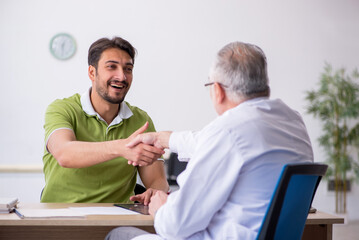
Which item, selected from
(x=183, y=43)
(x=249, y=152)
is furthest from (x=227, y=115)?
(x=183, y=43)

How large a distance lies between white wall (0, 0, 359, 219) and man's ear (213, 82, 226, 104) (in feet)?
15.7

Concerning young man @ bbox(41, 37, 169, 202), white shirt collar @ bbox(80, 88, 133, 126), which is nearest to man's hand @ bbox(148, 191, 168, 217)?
young man @ bbox(41, 37, 169, 202)

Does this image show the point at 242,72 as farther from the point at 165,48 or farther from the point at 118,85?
the point at 165,48

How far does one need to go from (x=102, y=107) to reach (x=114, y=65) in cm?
24

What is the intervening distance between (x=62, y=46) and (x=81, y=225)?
4.69 metres

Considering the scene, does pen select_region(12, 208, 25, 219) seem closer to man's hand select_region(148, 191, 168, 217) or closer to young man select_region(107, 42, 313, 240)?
man's hand select_region(148, 191, 168, 217)

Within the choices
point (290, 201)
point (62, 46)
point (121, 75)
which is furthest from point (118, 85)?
point (62, 46)

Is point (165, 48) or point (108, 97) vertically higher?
point (165, 48)

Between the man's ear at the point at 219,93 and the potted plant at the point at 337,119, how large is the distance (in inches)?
199

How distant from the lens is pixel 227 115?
1.42m

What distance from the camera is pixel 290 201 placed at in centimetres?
141

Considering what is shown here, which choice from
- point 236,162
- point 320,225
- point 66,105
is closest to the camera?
point 236,162

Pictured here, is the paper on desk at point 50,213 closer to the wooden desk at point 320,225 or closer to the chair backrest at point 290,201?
the chair backrest at point 290,201

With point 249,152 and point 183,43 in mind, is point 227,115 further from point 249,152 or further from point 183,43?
point 183,43
